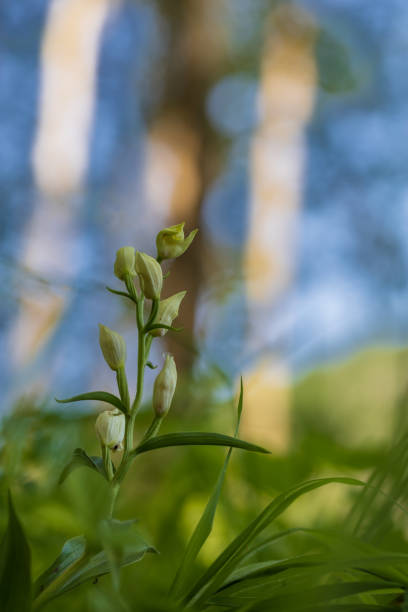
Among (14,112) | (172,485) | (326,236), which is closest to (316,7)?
(326,236)

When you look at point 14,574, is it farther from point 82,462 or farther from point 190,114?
point 190,114

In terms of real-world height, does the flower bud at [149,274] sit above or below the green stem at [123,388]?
above

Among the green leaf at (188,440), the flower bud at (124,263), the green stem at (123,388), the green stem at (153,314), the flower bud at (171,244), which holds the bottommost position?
the green leaf at (188,440)

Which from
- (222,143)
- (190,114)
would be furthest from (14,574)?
(222,143)

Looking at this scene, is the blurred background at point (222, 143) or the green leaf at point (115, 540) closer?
the green leaf at point (115, 540)

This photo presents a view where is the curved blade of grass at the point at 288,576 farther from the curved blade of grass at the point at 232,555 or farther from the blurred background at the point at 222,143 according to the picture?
the blurred background at the point at 222,143

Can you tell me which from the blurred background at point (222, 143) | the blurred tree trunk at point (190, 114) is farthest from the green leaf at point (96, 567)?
the blurred background at point (222, 143)

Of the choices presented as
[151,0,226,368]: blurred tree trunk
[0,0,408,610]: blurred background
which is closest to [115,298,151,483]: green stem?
[151,0,226,368]: blurred tree trunk

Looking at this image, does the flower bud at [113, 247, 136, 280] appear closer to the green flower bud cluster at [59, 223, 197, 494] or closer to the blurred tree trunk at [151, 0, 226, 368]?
the green flower bud cluster at [59, 223, 197, 494]
